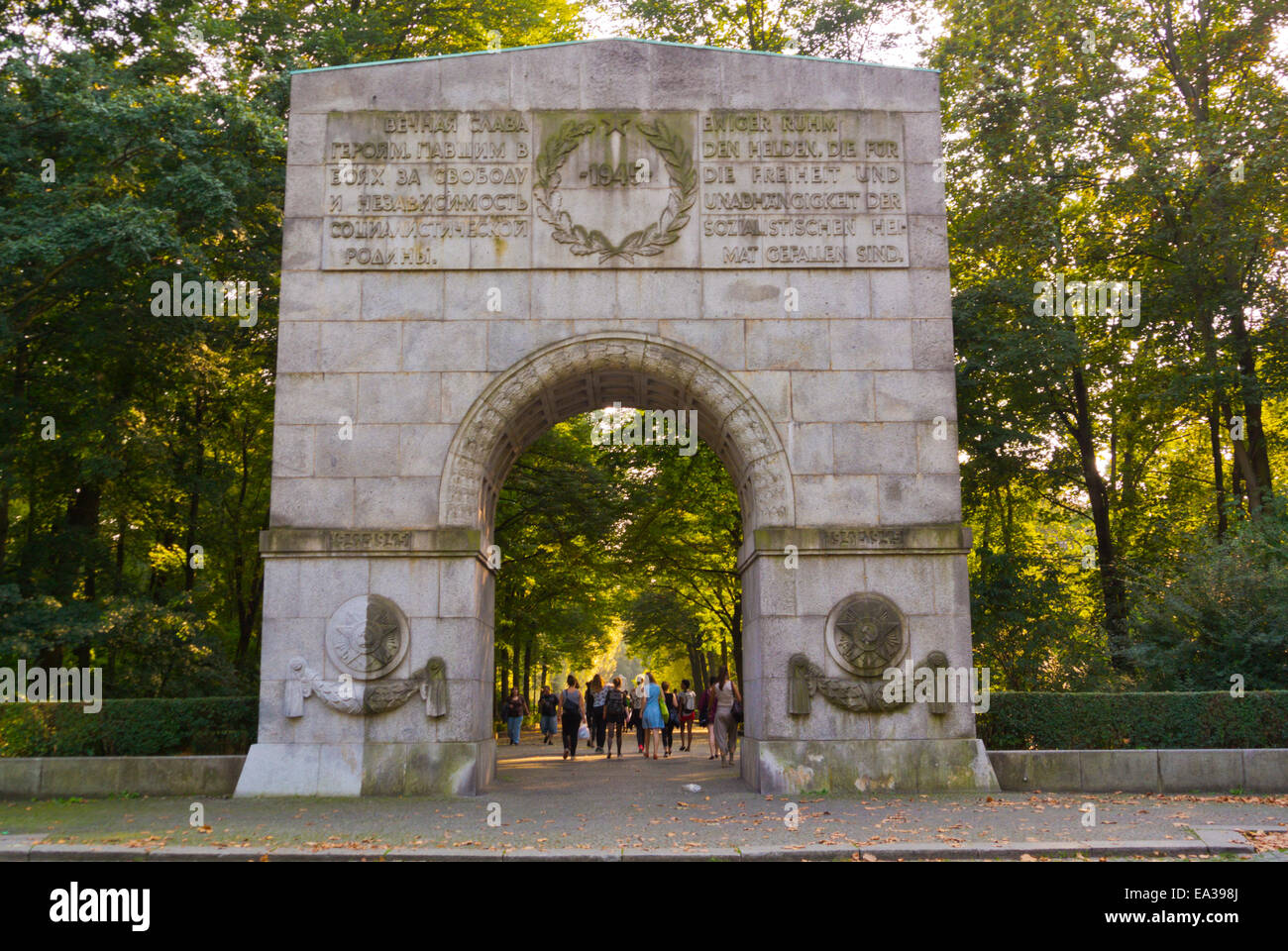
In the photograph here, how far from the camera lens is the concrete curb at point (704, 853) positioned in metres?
9.51

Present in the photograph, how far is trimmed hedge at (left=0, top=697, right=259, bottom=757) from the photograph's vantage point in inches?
593

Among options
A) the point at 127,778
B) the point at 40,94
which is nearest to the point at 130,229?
the point at 40,94

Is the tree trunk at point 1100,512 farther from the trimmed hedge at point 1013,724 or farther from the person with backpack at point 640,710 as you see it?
the person with backpack at point 640,710

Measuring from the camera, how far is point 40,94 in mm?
16734

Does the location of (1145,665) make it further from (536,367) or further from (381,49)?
(381,49)

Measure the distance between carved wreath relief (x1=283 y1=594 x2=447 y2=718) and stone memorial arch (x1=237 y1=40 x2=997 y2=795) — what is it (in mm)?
33

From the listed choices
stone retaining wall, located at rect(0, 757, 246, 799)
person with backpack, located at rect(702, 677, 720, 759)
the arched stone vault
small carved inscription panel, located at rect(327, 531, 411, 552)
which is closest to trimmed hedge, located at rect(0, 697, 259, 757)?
stone retaining wall, located at rect(0, 757, 246, 799)

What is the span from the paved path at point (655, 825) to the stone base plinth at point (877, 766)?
410 millimetres

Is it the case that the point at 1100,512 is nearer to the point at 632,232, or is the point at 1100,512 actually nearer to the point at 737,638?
the point at 737,638

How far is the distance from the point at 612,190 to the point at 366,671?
26.0 ft

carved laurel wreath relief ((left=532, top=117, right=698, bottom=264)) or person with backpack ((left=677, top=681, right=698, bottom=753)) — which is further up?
carved laurel wreath relief ((left=532, top=117, right=698, bottom=264))

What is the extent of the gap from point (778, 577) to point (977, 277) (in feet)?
50.2
